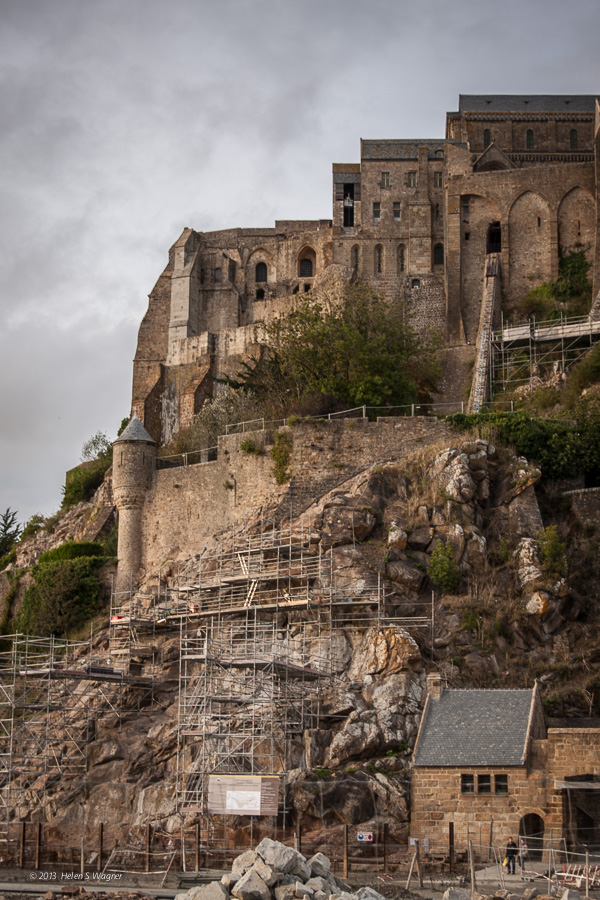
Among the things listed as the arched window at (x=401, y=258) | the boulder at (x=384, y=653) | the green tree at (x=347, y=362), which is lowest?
the boulder at (x=384, y=653)

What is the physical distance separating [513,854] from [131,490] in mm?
20624

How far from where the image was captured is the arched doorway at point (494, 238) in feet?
189

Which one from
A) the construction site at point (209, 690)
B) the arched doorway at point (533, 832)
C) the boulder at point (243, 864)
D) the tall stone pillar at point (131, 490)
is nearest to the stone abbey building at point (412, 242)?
the tall stone pillar at point (131, 490)

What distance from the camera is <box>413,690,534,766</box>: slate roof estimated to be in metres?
27.1

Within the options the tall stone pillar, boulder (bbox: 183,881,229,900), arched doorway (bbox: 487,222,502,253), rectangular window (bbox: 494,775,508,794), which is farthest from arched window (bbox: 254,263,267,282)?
boulder (bbox: 183,881,229,900)

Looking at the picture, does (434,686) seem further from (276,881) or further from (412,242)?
(412,242)

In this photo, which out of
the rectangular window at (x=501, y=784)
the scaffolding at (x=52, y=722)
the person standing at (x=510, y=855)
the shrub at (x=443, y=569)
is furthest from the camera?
the shrub at (x=443, y=569)

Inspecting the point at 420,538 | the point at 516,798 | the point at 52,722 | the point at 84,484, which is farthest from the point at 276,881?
the point at 84,484

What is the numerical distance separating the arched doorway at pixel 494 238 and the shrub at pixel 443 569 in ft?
87.1

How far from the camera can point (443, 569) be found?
34000 millimetres

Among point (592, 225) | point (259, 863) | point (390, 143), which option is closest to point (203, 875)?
point (259, 863)

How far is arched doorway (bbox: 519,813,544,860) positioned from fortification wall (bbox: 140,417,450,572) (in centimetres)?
1376

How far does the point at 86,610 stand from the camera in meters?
41.0

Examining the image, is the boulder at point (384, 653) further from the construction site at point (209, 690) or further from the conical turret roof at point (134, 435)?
the conical turret roof at point (134, 435)
